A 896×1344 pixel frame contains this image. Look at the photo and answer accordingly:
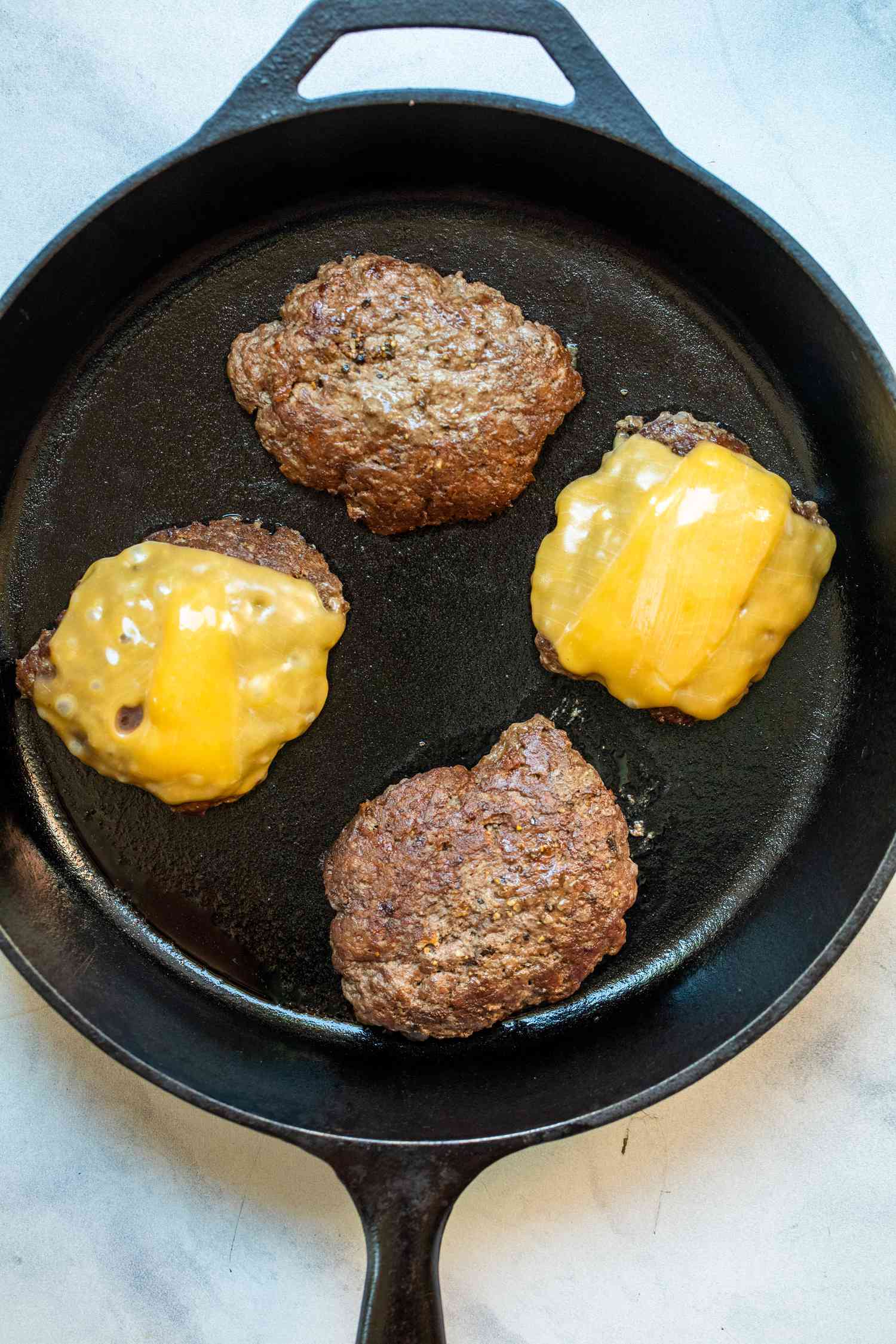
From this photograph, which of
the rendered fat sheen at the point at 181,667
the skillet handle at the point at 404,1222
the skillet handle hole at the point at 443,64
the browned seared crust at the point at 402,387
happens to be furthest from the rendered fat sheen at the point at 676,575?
the skillet handle at the point at 404,1222

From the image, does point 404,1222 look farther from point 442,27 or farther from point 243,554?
point 442,27

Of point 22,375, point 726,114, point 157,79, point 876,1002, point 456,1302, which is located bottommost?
point 456,1302

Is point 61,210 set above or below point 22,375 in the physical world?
above

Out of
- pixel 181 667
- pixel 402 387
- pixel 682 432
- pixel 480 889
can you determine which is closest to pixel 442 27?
pixel 402 387

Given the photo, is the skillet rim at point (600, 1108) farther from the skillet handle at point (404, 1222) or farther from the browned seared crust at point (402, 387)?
the browned seared crust at point (402, 387)

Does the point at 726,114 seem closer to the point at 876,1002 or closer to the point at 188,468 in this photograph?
the point at 188,468

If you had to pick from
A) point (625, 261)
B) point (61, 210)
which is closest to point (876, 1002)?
point (625, 261)

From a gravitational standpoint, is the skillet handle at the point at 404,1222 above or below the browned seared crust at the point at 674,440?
below
